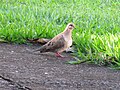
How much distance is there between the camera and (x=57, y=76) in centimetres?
553

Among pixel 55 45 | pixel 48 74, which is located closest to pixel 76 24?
pixel 55 45

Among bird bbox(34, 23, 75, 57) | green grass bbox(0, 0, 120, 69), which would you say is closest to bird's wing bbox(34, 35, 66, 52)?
bird bbox(34, 23, 75, 57)

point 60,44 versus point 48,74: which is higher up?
point 60,44

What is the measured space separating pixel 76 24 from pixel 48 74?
13.3 feet

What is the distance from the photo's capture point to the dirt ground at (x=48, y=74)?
16.6ft

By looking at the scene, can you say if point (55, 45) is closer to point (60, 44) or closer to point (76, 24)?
point (60, 44)

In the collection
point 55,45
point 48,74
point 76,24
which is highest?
point 76,24

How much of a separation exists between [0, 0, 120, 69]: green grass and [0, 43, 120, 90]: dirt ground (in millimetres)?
325

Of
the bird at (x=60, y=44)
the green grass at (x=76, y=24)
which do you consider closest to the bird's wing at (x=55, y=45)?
the bird at (x=60, y=44)

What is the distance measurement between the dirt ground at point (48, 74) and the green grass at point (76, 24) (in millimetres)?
325

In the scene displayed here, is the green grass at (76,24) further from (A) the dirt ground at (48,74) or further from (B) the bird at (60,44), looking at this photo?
(A) the dirt ground at (48,74)

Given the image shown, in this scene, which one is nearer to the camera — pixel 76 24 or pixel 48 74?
pixel 48 74

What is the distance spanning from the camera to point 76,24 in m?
9.56

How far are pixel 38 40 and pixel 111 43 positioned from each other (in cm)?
135
